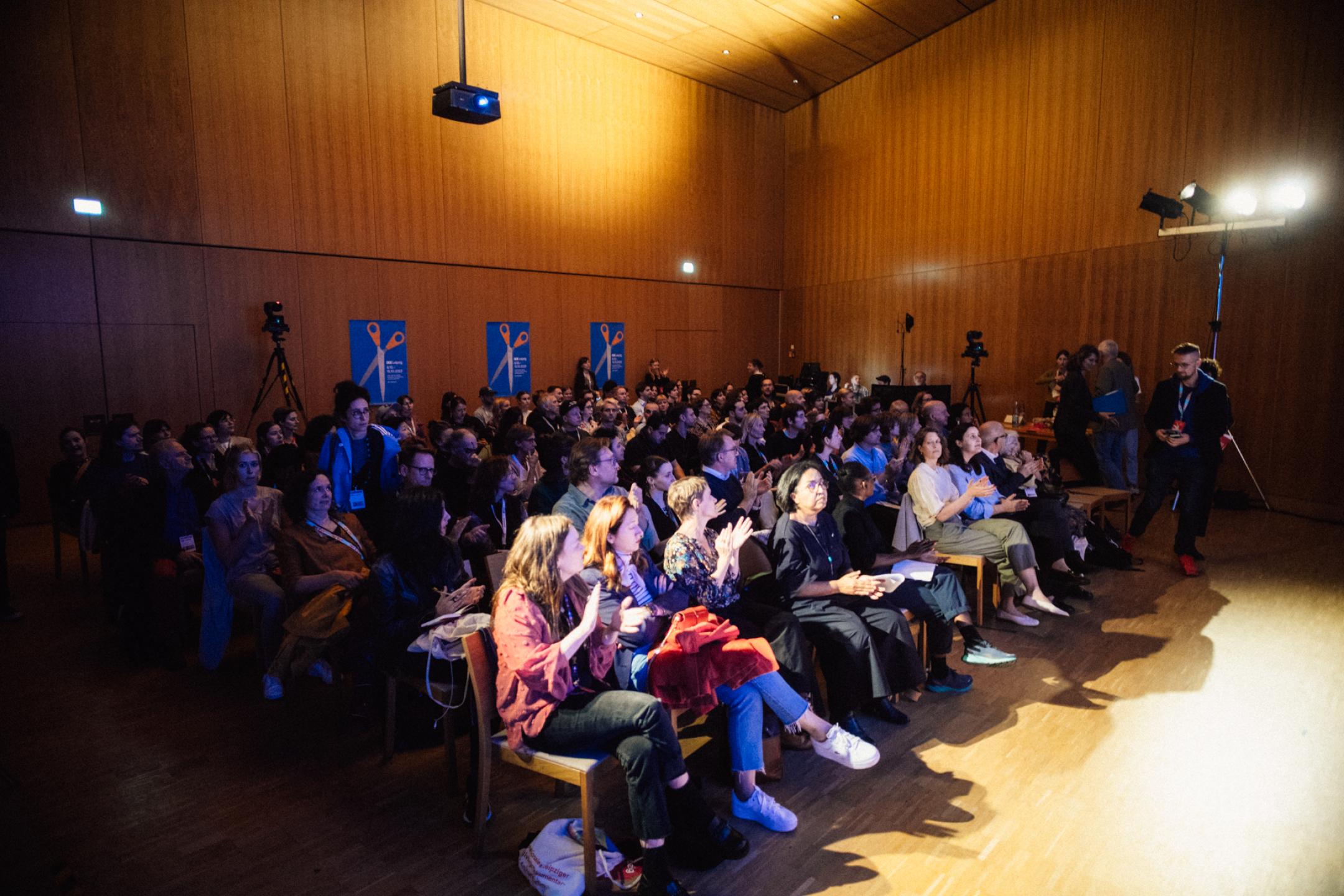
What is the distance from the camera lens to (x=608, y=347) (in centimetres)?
1149

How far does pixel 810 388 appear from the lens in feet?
37.9

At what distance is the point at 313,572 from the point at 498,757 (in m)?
1.53

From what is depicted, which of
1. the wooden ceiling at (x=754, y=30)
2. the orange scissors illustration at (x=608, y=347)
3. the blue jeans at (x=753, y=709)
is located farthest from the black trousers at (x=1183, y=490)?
the orange scissors illustration at (x=608, y=347)

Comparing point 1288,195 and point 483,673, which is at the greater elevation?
point 1288,195

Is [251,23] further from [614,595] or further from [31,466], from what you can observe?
[614,595]

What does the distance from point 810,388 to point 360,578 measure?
9137 millimetres

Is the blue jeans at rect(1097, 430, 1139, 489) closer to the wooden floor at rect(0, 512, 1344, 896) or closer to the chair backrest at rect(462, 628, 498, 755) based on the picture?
the wooden floor at rect(0, 512, 1344, 896)

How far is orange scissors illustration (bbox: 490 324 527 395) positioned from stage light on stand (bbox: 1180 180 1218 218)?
26.2 feet

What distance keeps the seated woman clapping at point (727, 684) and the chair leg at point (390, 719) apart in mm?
936

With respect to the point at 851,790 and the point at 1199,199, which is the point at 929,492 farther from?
the point at 1199,199

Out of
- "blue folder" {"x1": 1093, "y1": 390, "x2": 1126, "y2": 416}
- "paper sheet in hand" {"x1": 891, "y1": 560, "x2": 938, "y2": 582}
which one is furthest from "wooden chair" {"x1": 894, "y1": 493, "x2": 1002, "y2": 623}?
"blue folder" {"x1": 1093, "y1": 390, "x2": 1126, "y2": 416}

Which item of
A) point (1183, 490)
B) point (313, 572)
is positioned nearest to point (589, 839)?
point (313, 572)

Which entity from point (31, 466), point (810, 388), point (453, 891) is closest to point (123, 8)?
point (31, 466)

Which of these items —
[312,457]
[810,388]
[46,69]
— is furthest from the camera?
[810,388]
